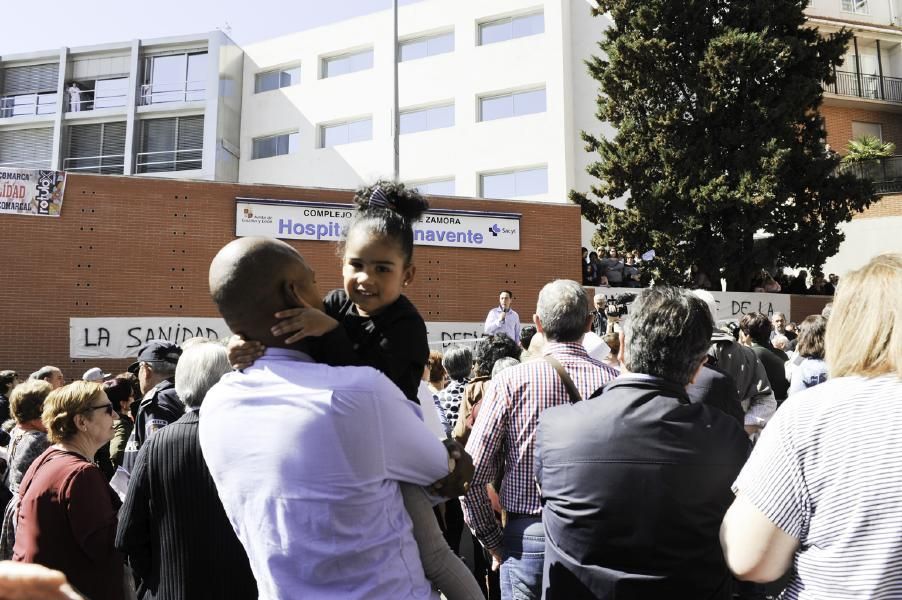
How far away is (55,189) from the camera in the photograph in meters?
16.5

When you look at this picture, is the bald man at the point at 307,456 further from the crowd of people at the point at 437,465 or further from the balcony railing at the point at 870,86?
the balcony railing at the point at 870,86

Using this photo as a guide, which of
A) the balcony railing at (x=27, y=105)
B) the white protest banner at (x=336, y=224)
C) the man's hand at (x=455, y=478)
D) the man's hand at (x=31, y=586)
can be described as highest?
the balcony railing at (x=27, y=105)

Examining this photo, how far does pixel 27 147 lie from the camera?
118 feet

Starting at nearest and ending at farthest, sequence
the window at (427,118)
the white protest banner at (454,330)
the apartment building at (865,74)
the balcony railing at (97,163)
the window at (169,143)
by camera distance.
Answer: the white protest banner at (454,330) < the window at (427,118) < the apartment building at (865,74) < the window at (169,143) < the balcony railing at (97,163)

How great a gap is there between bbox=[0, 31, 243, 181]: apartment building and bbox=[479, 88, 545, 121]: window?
43.7 ft

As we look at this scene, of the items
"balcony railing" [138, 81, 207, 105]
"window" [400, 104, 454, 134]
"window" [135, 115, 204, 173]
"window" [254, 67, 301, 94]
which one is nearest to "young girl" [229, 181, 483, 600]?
"window" [400, 104, 454, 134]

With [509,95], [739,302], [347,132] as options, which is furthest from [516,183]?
[739,302]

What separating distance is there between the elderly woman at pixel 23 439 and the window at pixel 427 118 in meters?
26.5

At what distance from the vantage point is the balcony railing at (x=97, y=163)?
34.8 meters

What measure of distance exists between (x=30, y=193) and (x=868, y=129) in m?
32.4

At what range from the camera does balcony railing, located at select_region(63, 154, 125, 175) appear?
34750 millimetres

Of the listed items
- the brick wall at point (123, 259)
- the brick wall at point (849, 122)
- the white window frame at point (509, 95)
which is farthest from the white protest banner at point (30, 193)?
the brick wall at point (849, 122)

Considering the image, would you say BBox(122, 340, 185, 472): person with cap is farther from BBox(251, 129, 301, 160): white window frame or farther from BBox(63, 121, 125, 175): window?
BBox(63, 121, 125, 175): window

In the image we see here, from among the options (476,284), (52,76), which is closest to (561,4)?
(476,284)
